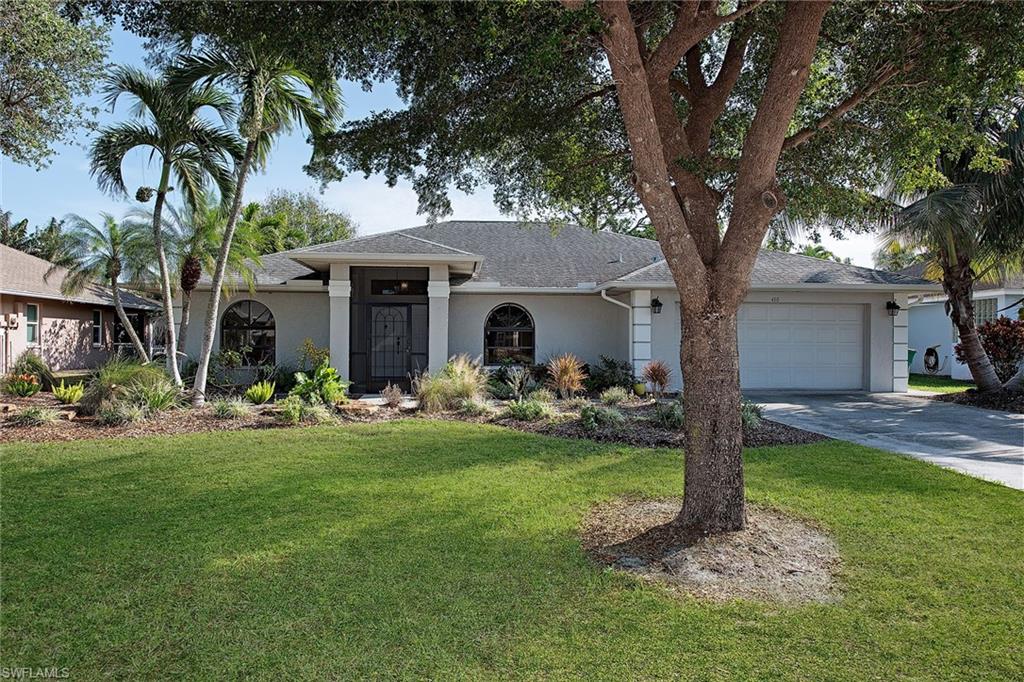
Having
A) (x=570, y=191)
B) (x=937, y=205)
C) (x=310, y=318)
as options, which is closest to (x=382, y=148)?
(x=570, y=191)

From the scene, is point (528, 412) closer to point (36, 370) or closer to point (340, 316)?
point (340, 316)

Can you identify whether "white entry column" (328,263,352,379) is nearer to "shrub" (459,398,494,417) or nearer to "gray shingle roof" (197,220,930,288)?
"gray shingle roof" (197,220,930,288)

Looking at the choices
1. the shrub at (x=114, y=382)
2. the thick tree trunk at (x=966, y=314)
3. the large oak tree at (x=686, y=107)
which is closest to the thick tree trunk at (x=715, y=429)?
the large oak tree at (x=686, y=107)

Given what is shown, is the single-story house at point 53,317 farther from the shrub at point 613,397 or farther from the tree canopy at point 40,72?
the shrub at point 613,397

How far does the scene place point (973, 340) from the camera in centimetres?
1435

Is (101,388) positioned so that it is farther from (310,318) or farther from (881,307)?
(881,307)

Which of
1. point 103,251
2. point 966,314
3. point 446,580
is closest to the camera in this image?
point 446,580

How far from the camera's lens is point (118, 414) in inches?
400

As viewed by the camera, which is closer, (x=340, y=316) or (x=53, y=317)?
(x=340, y=316)

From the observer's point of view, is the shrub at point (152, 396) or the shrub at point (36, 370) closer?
the shrub at point (152, 396)

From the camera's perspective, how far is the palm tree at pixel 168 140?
11375 millimetres

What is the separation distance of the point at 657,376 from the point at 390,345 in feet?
21.5

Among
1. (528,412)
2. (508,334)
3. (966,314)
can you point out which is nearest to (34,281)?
(508,334)

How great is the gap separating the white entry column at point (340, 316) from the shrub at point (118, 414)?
4.44m
